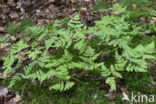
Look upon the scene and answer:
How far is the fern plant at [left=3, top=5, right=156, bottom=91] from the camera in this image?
86.4 inches

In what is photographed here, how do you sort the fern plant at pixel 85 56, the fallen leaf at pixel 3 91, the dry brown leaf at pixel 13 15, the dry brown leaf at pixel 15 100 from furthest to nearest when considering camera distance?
1. the dry brown leaf at pixel 13 15
2. the fallen leaf at pixel 3 91
3. the dry brown leaf at pixel 15 100
4. the fern plant at pixel 85 56

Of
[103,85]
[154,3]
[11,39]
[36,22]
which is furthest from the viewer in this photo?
[36,22]

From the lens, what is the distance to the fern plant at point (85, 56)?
7.20ft

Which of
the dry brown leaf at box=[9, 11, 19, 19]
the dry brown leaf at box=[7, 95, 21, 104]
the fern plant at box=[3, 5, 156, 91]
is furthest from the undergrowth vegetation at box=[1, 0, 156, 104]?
the dry brown leaf at box=[9, 11, 19, 19]

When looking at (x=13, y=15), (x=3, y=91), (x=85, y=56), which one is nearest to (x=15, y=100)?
(x=3, y=91)

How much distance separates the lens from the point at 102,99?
7.39 feet

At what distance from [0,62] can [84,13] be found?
281 cm

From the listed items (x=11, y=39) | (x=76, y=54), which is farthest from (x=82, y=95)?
(x=11, y=39)

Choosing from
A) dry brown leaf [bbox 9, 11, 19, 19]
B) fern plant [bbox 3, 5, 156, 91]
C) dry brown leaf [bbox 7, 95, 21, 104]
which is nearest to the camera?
fern plant [bbox 3, 5, 156, 91]

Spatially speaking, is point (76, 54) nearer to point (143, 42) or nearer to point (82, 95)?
point (82, 95)

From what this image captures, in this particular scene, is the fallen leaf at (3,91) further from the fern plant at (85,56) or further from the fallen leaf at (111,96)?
the fallen leaf at (111,96)

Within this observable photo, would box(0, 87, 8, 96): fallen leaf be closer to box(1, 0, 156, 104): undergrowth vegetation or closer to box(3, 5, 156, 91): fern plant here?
box(1, 0, 156, 104): undergrowth vegetation

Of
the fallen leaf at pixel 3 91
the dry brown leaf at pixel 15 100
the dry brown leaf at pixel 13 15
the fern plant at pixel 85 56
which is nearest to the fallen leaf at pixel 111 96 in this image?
the fern plant at pixel 85 56

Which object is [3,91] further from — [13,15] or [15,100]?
[13,15]
